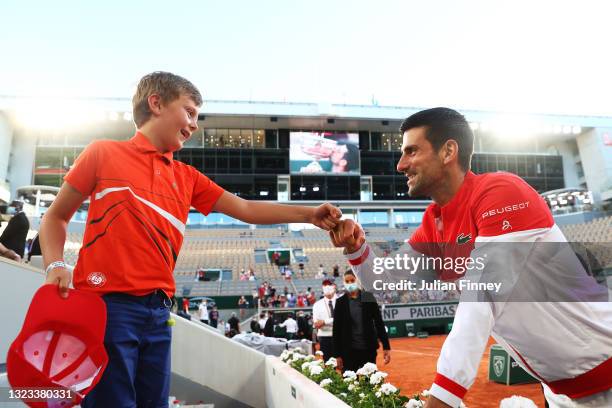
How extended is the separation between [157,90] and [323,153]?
38605 millimetres

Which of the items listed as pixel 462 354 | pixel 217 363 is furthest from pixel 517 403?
pixel 217 363

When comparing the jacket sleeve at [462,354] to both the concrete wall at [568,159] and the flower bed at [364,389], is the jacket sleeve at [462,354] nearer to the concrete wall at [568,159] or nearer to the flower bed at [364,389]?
the flower bed at [364,389]

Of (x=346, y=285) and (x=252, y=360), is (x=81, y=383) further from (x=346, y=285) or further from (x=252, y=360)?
(x=346, y=285)

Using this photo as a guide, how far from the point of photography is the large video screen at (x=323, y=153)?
1560 inches

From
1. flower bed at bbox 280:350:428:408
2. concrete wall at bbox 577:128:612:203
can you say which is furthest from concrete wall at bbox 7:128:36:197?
concrete wall at bbox 577:128:612:203

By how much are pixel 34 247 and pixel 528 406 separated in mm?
6948

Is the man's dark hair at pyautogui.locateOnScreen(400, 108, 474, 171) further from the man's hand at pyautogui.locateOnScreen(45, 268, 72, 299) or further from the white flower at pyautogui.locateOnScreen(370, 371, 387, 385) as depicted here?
the white flower at pyautogui.locateOnScreen(370, 371, 387, 385)

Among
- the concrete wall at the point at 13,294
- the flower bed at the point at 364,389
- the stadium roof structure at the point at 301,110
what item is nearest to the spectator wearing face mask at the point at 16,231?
the concrete wall at the point at 13,294

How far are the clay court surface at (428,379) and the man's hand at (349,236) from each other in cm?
365

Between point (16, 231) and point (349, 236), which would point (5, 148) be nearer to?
point (16, 231)

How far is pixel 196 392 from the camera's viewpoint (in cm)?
495

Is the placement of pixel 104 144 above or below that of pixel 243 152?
below

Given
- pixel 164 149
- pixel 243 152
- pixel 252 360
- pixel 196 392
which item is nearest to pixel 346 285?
pixel 252 360

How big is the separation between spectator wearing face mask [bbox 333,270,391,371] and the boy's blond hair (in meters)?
4.27
